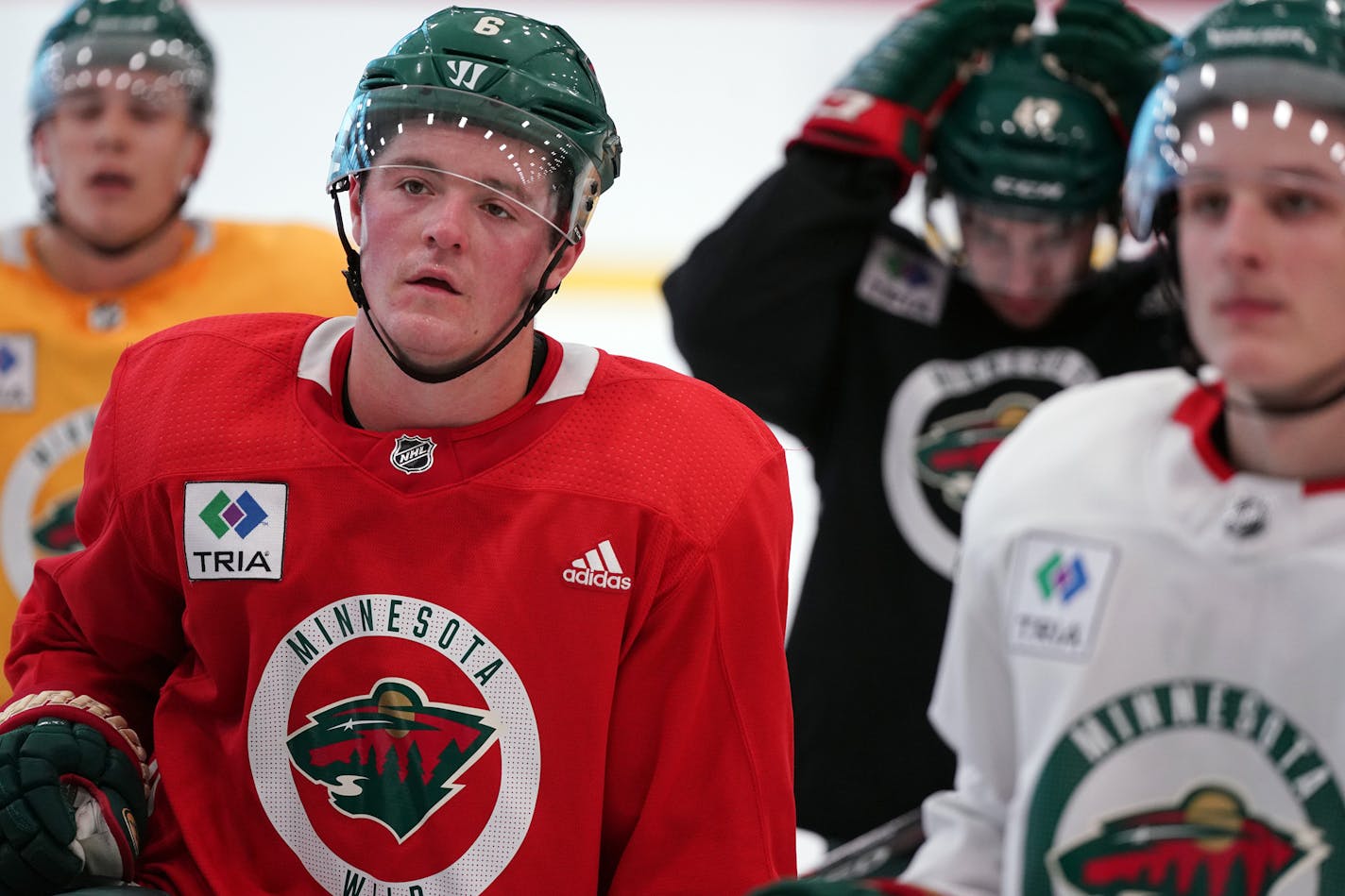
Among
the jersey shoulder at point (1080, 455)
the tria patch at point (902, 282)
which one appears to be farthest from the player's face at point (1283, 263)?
the tria patch at point (902, 282)

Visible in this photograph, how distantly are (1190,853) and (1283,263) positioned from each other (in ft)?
1.64

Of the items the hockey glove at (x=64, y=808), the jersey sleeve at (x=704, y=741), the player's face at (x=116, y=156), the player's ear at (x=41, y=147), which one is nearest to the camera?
the hockey glove at (x=64, y=808)

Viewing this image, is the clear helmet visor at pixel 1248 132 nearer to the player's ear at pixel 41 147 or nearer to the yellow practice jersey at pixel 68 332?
the yellow practice jersey at pixel 68 332

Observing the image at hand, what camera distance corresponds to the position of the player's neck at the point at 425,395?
1.92 meters

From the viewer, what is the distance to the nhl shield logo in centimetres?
186

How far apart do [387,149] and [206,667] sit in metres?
0.57

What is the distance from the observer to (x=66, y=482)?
2863 millimetres

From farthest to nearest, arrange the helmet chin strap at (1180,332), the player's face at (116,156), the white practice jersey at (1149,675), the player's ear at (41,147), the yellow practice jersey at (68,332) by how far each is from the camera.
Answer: the player's ear at (41,147), the player's face at (116,156), the yellow practice jersey at (68,332), the helmet chin strap at (1180,332), the white practice jersey at (1149,675)

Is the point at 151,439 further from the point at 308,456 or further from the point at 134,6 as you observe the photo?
the point at 134,6

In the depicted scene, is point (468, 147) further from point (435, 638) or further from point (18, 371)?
point (18, 371)

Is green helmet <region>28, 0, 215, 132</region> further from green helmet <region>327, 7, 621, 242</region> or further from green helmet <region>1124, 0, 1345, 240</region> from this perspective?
green helmet <region>1124, 0, 1345, 240</region>

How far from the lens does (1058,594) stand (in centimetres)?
160

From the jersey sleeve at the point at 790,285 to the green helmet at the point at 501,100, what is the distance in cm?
89

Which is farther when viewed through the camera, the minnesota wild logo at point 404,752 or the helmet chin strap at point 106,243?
the helmet chin strap at point 106,243
